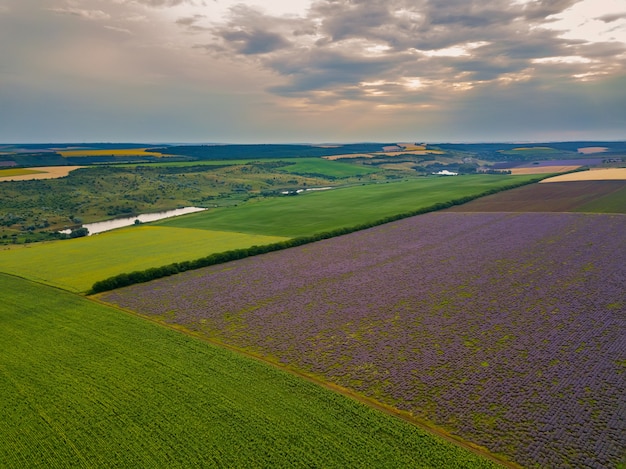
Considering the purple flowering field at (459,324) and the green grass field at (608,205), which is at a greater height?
the green grass field at (608,205)

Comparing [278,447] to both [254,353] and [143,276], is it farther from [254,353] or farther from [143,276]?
[143,276]

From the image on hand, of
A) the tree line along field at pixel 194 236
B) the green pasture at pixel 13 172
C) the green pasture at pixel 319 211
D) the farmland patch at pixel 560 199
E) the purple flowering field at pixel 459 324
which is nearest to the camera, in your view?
the purple flowering field at pixel 459 324

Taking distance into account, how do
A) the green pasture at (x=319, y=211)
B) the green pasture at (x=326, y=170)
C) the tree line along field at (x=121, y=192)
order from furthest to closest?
the green pasture at (x=326, y=170)
the tree line along field at (x=121, y=192)
the green pasture at (x=319, y=211)

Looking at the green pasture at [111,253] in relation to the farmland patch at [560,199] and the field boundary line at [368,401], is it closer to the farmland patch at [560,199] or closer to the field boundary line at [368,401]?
the field boundary line at [368,401]

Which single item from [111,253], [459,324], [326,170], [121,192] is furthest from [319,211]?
[326,170]

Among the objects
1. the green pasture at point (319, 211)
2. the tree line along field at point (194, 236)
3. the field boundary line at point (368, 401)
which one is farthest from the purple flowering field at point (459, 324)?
the green pasture at point (319, 211)

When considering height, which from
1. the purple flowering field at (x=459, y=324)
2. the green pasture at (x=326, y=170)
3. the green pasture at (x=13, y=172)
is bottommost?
the purple flowering field at (x=459, y=324)

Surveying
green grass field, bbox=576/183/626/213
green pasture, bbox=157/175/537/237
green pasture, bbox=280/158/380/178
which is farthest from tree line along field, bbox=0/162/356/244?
green grass field, bbox=576/183/626/213

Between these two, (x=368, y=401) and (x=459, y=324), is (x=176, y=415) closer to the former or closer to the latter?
(x=368, y=401)
